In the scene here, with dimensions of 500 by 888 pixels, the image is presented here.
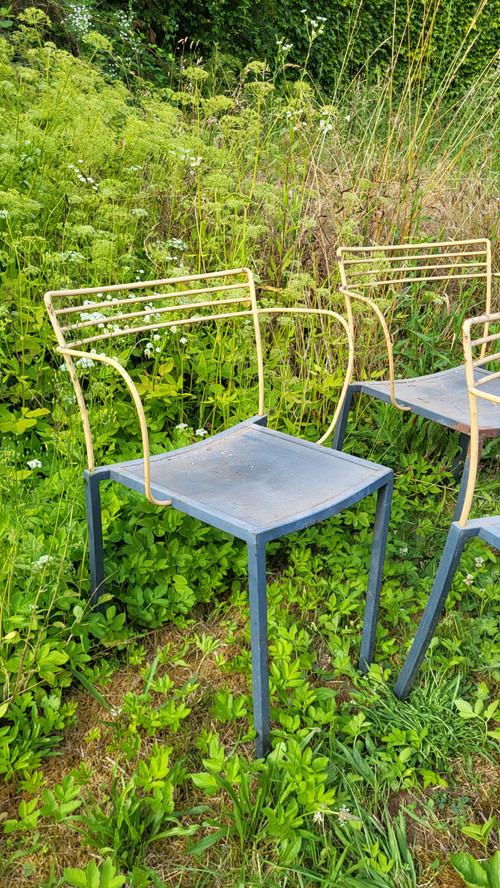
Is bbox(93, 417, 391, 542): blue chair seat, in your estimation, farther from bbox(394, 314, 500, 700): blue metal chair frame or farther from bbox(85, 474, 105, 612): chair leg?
bbox(394, 314, 500, 700): blue metal chair frame

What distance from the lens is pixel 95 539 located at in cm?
178

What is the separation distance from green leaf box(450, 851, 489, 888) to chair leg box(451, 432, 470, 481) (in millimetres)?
1613

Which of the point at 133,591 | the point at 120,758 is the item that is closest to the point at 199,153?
the point at 133,591

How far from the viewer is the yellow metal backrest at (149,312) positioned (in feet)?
5.46


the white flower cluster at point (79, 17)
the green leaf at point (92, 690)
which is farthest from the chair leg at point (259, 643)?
the white flower cluster at point (79, 17)

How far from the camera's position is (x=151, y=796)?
4.80 feet

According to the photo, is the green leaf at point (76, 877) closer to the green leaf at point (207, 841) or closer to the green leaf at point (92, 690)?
the green leaf at point (207, 841)

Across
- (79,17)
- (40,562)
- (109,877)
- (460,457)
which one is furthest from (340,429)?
(79,17)

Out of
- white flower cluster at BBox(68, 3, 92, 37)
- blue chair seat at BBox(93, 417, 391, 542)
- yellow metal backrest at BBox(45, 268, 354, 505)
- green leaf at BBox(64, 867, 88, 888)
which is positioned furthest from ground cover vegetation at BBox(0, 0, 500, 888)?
white flower cluster at BBox(68, 3, 92, 37)

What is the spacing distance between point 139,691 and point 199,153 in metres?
2.12

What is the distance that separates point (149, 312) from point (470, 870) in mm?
1483

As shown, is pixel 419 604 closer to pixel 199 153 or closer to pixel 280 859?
pixel 280 859

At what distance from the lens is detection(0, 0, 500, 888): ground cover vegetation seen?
1387 millimetres

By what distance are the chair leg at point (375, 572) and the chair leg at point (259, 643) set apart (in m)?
0.44
